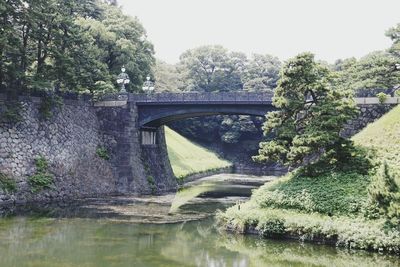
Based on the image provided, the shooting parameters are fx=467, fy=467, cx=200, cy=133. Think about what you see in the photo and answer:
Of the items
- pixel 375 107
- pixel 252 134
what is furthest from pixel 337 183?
pixel 252 134

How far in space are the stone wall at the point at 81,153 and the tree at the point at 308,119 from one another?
17.6 meters

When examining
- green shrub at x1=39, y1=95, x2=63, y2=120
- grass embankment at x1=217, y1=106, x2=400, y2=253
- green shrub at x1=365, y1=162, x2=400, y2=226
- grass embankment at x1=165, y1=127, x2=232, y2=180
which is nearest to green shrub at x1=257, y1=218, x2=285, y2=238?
grass embankment at x1=217, y1=106, x2=400, y2=253

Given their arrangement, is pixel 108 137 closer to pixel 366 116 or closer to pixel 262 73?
pixel 366 116

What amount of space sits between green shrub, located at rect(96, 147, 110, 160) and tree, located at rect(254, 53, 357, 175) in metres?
19.2

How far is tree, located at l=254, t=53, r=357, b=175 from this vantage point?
27125 millimetres

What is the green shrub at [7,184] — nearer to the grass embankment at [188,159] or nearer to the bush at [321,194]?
the bush at [321,194]

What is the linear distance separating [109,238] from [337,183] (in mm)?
12752

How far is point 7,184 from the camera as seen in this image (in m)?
33.4

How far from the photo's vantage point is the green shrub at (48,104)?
38.4 m

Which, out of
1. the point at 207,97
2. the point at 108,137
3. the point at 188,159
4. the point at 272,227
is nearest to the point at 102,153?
the point at 108,137

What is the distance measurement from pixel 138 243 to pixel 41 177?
52.8 feet

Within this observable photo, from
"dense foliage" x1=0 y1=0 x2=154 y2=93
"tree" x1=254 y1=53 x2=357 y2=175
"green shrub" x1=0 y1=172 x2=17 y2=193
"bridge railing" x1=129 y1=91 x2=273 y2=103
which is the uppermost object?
"dense foliage" x1=0 y1=0 x2=154 y2=93

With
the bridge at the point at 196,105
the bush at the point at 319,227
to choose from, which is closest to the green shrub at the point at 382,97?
the bridge at the point at 196,105

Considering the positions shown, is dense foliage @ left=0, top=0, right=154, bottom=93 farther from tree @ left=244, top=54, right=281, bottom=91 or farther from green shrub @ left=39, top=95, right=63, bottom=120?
tree @ left=244, top=54, right=281, bottom=91
